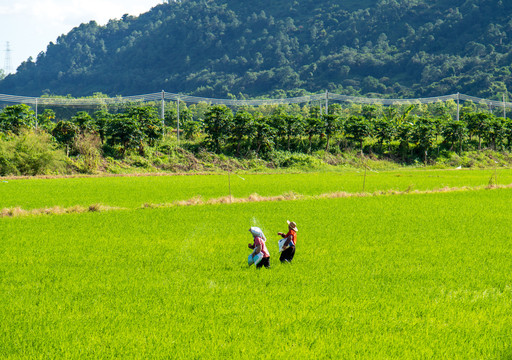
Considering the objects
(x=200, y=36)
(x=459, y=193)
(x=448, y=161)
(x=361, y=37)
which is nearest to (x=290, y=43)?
(x=361, y=37)

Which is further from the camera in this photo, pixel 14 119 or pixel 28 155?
pixel 14 119

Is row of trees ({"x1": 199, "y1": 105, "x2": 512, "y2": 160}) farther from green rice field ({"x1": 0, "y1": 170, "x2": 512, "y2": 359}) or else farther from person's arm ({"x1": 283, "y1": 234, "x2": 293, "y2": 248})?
person's arm ({"x1": 283, "y1": 234, "x2": 293, "y2": 248})

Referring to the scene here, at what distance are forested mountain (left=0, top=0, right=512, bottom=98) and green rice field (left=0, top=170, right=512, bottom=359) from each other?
323 feet

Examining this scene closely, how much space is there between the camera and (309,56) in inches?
6531

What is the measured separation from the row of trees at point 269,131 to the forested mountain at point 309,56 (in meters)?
49.9

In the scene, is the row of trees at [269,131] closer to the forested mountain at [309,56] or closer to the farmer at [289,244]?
the farmer at [289,244]

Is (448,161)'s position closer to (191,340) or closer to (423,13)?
(191,340)

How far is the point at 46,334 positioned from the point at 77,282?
6.41 ft

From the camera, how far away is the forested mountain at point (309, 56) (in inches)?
4862

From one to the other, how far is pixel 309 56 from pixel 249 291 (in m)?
167

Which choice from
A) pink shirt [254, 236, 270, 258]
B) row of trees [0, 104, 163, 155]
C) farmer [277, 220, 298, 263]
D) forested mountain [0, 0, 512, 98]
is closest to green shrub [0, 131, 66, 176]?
row of trees [0, 104, 163, 155]

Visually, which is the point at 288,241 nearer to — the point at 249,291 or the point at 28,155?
the point at 249,291

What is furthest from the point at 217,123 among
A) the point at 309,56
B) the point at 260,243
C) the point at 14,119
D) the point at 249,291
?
the point at 309,56

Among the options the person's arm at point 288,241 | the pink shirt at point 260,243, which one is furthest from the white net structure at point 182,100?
the pink shirt at point 260,243
